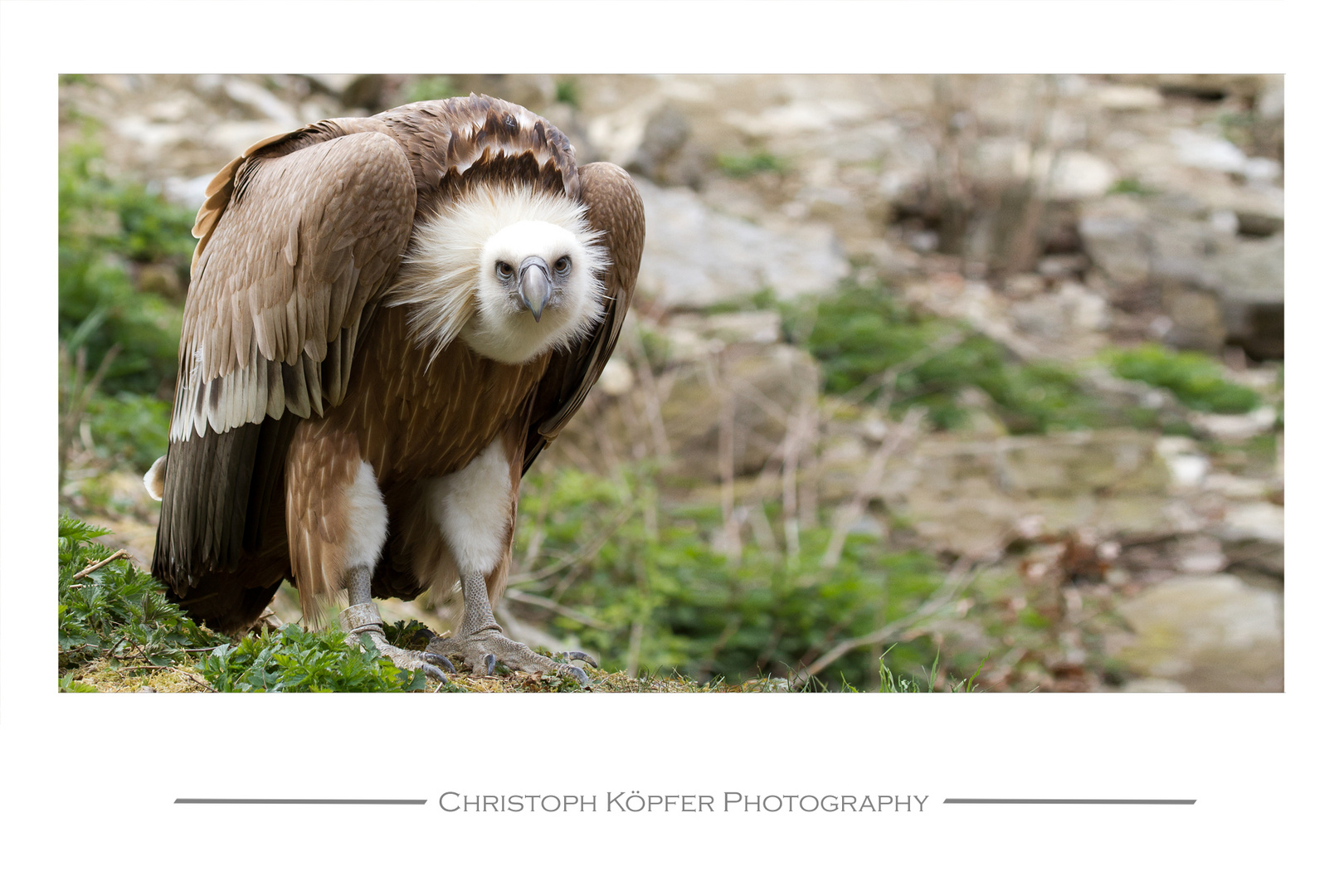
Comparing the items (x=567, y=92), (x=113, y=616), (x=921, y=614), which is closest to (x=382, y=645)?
(x=113, y=616)

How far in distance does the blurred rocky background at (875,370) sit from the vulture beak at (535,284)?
1.63m

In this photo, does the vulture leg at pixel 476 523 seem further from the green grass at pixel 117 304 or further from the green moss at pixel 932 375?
the green moss at pixel 932 375

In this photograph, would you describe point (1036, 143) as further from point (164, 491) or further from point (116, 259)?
point (164, 491)

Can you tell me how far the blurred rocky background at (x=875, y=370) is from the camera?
6.97 metres

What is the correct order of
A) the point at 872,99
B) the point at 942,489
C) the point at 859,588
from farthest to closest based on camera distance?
the point at 872,99
the point at 942,489
the point at 859,588

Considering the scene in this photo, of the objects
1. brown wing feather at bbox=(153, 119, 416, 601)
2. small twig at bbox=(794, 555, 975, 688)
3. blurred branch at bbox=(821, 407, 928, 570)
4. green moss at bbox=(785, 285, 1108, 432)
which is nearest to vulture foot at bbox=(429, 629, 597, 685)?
brown wing feather at bbox=(153, 119, 416, 601)

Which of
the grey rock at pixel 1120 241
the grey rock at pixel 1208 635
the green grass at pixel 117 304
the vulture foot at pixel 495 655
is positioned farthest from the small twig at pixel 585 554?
the grey rock at pixel 1120 241

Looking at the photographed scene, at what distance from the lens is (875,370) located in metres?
10.2

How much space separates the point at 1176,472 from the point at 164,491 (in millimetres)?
8379

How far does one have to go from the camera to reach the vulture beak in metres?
3.12

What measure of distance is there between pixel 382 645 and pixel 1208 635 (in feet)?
21.2
